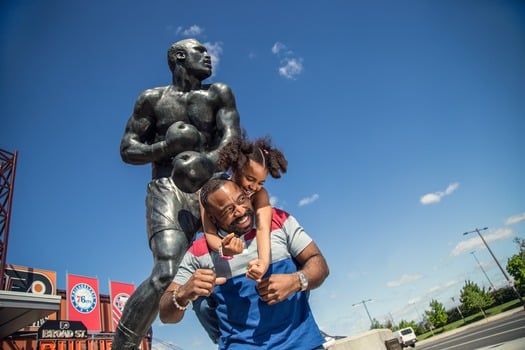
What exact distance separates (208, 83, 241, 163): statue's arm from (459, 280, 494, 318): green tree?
175 ft

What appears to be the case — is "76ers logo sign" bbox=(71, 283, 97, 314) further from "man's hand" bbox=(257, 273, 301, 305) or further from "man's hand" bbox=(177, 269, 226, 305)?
"man's hand" bbox=(257, 273, 301, 305)

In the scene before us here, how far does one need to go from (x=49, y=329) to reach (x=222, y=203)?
17857 mm

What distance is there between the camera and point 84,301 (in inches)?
912

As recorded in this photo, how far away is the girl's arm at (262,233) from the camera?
146 cm

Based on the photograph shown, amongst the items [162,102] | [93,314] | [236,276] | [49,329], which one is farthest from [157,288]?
[93,314]

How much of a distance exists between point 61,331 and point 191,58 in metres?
17.2

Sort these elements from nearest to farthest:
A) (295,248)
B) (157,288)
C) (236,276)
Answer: (236,276)
(295,248)
(157,288)

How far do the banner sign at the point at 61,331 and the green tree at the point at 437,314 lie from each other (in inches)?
2020

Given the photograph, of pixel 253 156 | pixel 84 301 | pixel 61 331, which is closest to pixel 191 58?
pixel 253 156

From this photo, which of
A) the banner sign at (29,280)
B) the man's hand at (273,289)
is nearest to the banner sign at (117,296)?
the banner sign at (29,280)

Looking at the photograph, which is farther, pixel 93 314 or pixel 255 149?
pixel 93 314

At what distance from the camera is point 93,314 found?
22.9 meters

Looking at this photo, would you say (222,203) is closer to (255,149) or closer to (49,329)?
(255,149)

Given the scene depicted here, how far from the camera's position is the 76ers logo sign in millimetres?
22641
